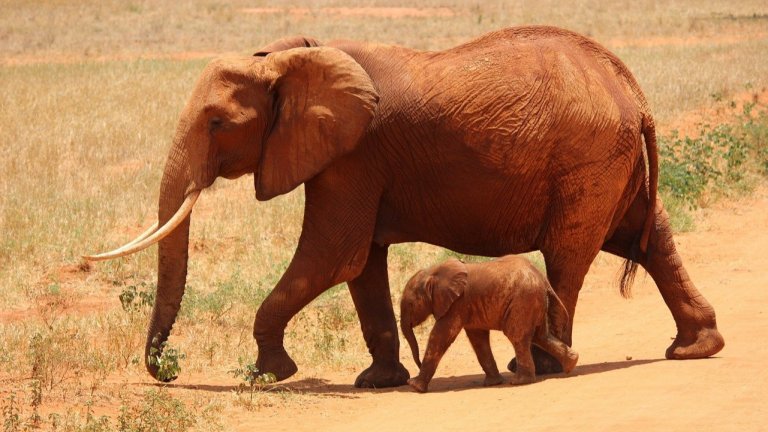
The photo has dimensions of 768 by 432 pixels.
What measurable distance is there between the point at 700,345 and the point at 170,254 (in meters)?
3.81

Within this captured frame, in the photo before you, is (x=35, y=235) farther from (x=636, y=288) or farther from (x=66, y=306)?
(x=636, y=288)

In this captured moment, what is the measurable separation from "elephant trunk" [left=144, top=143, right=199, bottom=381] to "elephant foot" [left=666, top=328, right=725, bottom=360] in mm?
3590

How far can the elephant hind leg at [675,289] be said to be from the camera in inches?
388

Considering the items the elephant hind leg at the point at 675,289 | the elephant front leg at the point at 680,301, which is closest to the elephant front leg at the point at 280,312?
the elephant hind leg at the point at 675,289

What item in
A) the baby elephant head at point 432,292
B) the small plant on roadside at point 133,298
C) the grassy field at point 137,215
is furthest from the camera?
the small plant on roadside at point 133,298

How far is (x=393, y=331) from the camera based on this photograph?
9.90 meters

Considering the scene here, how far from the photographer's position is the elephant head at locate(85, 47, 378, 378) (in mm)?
9148

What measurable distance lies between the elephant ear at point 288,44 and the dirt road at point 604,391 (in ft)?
Answer: 7.89

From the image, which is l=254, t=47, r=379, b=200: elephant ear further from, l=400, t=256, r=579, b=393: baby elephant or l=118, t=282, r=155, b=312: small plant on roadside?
l=118, t=282, r=155, b=312: small plant on roadside

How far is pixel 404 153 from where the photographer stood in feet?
31.0

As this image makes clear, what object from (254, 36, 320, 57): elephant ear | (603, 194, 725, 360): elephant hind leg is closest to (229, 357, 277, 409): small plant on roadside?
(254, 36, 320, 57): elephant ear

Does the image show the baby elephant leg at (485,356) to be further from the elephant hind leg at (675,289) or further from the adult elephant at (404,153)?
the elephant hind leg at (675,289)

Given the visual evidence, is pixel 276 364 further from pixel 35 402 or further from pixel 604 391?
pixel 604 391

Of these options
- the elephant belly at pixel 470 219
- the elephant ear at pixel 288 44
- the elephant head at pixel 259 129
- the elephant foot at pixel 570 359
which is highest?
the elephant ear at pixel 288 44
